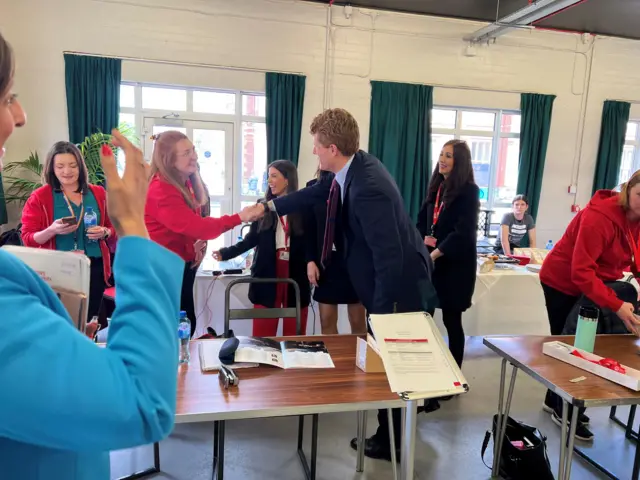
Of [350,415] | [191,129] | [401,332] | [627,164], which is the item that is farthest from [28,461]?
[627,164]

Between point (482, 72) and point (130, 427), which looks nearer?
point (130, 427)

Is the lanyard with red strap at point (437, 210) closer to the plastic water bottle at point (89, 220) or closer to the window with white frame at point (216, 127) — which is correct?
the plastic water bottle at point (89, 220)

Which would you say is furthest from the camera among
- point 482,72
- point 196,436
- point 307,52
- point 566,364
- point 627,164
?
point 627,164

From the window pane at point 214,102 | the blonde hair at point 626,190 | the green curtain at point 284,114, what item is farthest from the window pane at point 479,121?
the blonde hair at point 626,190

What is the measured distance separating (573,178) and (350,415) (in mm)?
5461

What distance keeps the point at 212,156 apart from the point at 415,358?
4.83 m

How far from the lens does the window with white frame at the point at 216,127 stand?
5.41 metres

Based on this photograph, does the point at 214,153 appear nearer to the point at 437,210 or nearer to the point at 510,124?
the point at 437,210

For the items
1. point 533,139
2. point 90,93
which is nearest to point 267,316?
point 90,93

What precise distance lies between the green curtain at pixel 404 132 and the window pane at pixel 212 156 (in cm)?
190

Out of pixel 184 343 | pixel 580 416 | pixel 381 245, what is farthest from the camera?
pixel 580 416

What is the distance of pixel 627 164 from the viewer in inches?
274

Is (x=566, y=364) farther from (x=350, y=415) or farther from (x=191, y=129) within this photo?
(x=191, y=129)

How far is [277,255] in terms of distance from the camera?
2.83m
